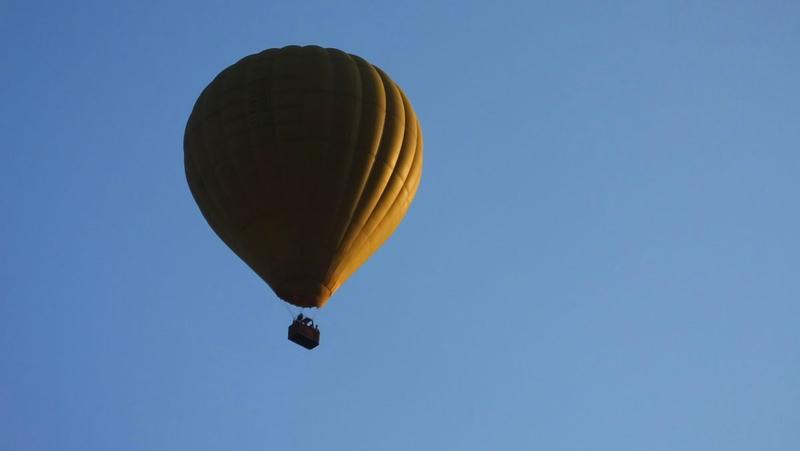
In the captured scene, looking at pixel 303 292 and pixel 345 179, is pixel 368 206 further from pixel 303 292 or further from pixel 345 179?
pixel 303 292

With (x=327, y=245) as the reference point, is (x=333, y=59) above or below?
above

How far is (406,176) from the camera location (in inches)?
1194

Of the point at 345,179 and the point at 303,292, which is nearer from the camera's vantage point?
the point at 303,292

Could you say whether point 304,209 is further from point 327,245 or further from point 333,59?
point 333,59

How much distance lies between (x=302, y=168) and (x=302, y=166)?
0.04m

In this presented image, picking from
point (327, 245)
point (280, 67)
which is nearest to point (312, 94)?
point (280, 67)

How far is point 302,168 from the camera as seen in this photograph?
29141mm

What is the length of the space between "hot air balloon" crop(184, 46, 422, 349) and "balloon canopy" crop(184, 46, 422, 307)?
0.06 feet

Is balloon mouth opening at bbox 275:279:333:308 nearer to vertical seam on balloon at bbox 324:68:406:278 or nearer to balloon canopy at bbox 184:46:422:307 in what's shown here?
balloon canopy at bbox 184:46:422:307

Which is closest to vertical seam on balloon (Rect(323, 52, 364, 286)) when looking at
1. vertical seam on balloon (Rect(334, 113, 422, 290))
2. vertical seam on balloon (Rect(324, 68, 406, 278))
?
vertical seam on balloon (Rect(324, 68, 406, 278))

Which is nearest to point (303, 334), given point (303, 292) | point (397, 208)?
point (303, 292)

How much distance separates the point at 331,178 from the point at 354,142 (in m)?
0.86

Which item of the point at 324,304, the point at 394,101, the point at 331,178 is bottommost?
the point at 324,304

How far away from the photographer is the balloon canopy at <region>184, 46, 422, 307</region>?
95.2 feet
